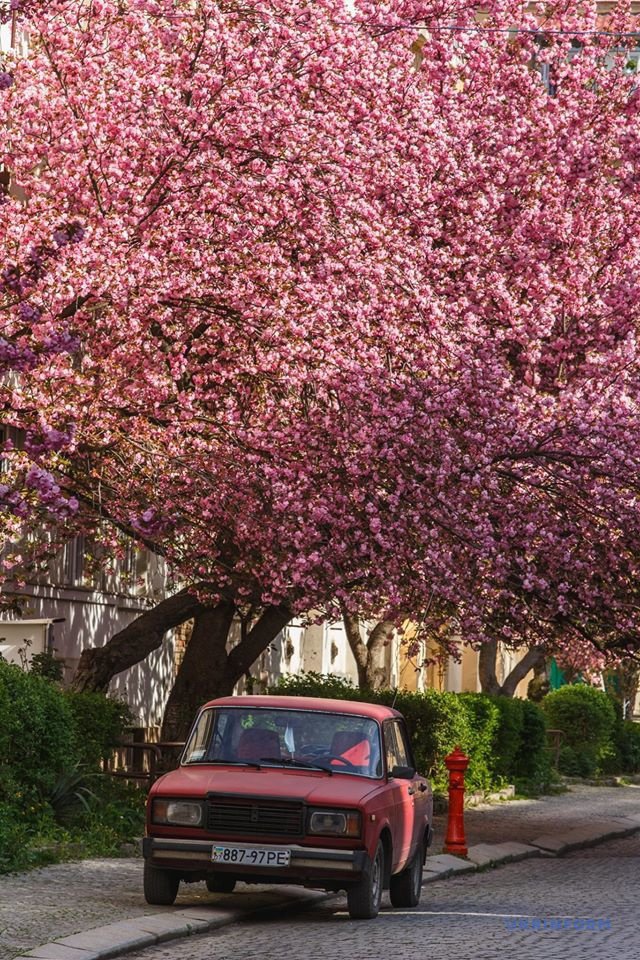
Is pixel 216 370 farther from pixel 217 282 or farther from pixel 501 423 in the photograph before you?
pixel 501 423

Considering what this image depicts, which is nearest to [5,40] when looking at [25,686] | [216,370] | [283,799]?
[216,370]

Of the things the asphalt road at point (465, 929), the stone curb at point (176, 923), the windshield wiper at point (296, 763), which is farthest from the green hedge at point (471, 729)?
the windshield wiper at point (296, 763)

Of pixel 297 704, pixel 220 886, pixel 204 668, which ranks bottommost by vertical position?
pixel 220 886

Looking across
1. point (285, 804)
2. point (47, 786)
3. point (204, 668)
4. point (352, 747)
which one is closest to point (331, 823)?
point (285, 804)

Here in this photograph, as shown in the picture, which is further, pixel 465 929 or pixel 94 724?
pixel 94 724

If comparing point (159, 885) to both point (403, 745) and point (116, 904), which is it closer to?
point (116, 904)

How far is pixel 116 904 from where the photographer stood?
1352cm

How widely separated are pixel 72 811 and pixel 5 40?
12.1 meters

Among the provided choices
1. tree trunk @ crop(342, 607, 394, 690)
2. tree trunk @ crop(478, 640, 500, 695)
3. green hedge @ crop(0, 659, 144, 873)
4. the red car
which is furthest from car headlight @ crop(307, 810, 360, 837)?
tree trunk @ crop(478, 640, 500, 695)

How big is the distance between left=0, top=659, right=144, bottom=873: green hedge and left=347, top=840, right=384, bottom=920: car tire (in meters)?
3.26

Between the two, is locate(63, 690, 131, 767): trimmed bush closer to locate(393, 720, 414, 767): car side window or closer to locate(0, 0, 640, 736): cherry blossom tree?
locate(0, 0, 640, 736): cherry blossom tree

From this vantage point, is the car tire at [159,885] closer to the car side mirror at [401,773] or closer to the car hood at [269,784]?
the car hood at [269,784]

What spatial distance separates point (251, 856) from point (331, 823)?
621mm

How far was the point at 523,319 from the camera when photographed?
2242 cm
